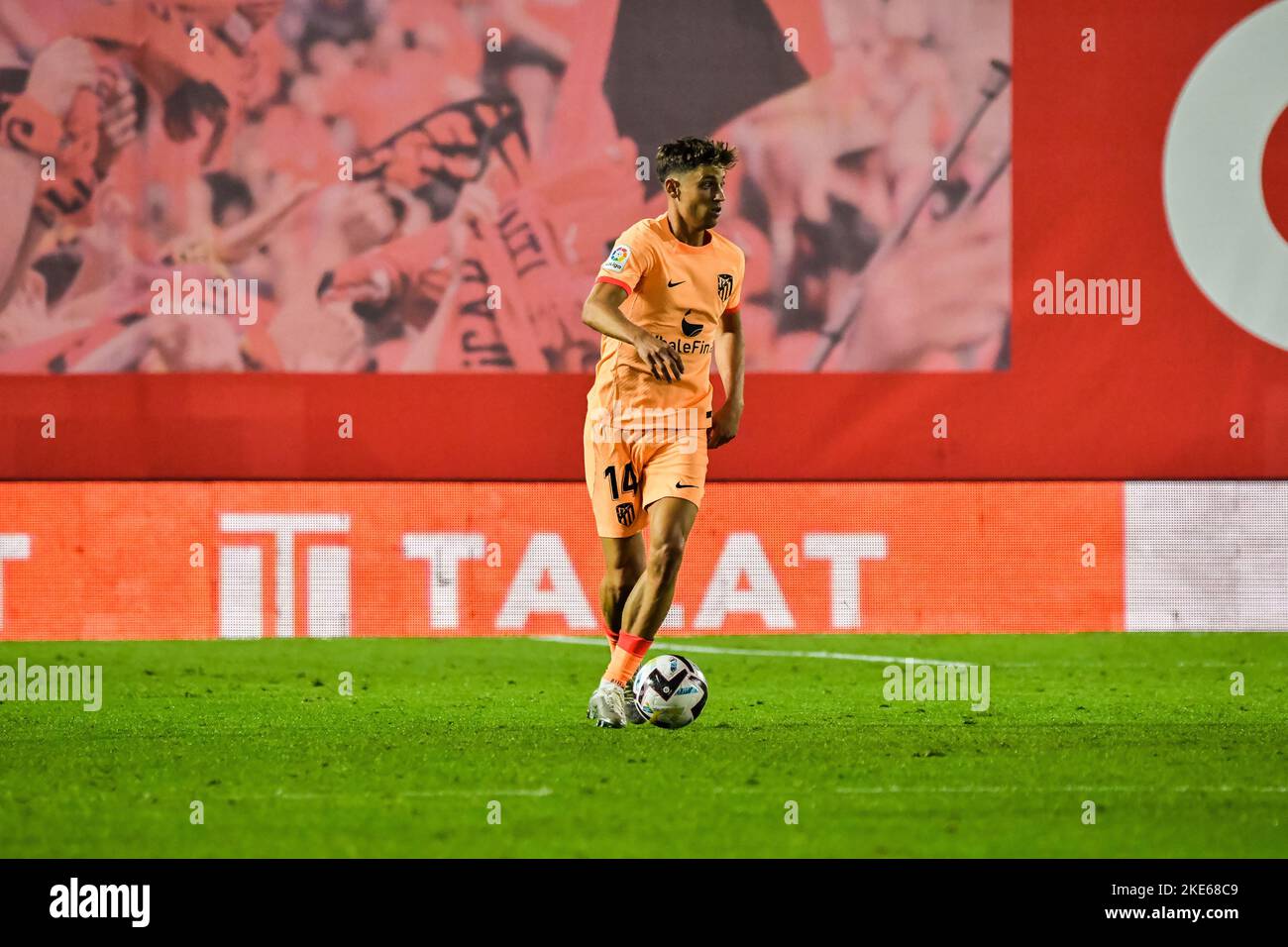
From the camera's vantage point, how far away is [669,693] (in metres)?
6.73

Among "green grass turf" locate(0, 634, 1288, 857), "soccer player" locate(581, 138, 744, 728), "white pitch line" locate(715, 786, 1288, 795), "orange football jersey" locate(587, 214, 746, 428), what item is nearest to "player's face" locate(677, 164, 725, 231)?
"soccer player" locate(581, 138, 744, 728)

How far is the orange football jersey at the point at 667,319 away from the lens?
6805mm

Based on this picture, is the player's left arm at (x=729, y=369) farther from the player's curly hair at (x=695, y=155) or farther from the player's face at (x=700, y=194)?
the player's curly hair at (x=695, y=155)

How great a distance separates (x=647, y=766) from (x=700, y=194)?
2.23 meters

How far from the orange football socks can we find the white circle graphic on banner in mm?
6557

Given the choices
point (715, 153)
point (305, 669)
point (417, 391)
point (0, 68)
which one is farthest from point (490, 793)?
point (0, 68)

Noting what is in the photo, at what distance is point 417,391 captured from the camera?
11.7 meters

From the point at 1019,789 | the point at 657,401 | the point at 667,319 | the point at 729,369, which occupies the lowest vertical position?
the point at 1019,789

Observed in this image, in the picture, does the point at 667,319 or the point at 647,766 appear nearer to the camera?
the point at 647,766

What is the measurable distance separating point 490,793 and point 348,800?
16.9 inches

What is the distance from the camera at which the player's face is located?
6.67 meters

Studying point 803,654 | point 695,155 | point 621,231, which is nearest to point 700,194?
point 695,155

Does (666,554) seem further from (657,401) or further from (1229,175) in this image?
(1229,175)

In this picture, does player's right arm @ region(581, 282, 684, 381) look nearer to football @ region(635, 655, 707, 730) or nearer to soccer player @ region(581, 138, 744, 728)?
soccer player @ region(581, 138, 744, 728)
